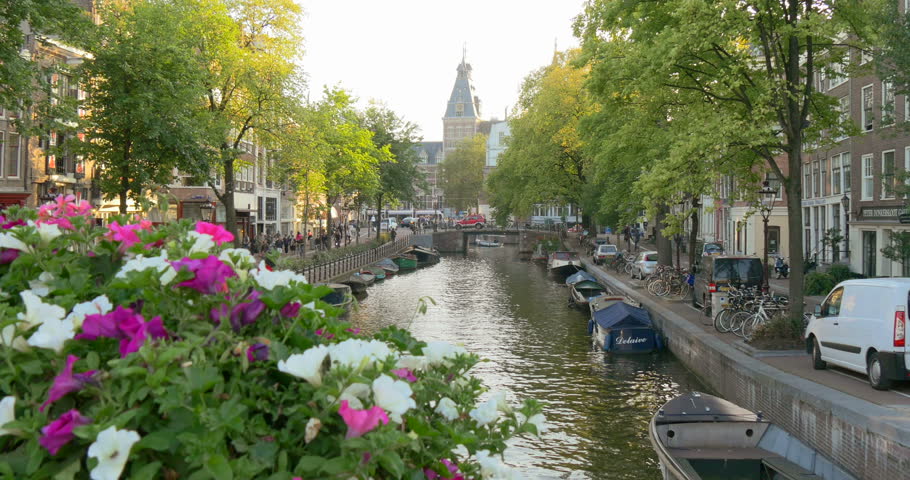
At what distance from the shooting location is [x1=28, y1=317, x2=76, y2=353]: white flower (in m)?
2.32

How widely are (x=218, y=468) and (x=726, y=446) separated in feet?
37.4

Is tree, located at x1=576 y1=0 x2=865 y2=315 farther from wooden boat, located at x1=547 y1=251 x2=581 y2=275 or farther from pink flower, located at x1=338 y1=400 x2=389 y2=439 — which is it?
wooden boat, located at x1=547 y1=251 x2=581 y2=275

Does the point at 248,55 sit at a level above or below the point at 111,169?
above

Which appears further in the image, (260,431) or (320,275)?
(320,275)

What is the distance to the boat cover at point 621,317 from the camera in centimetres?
2464

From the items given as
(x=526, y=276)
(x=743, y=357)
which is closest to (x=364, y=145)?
(x=526, y=276)

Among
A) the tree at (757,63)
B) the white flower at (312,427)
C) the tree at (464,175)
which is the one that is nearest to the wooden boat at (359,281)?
the tree at (757,63)

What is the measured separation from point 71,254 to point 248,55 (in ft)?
108

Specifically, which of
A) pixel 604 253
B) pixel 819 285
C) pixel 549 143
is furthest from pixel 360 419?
pixel 549 143

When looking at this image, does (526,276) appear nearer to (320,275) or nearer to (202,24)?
(320,275)

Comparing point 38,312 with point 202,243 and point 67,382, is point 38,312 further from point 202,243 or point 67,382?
point 202,243

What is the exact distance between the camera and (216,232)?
3.26 m

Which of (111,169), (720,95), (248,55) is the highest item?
(248,55)

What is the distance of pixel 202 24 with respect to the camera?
108 ft
